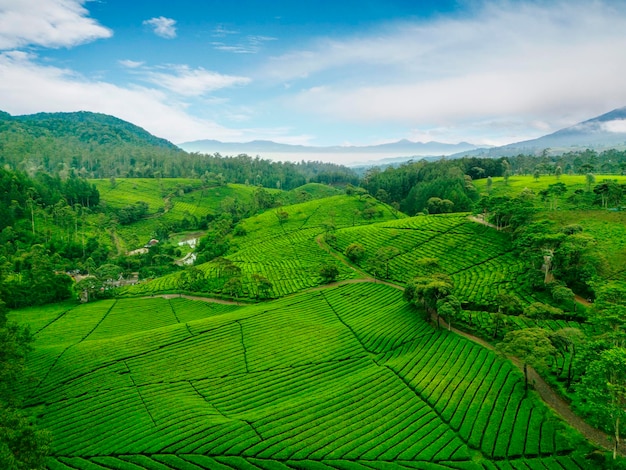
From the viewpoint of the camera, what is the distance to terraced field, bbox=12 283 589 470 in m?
28.6

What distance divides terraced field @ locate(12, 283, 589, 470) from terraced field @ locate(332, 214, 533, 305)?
13.7 m

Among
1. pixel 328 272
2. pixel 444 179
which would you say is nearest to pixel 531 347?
pixel 328 272

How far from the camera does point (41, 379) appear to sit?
41.8m

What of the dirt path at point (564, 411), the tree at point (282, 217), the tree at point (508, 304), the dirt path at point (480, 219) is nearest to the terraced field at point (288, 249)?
the tree at point (282, 217)

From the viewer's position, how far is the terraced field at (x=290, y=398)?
1127 inches

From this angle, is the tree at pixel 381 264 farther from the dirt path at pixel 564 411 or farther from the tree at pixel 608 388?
the tree at pixel 608 388

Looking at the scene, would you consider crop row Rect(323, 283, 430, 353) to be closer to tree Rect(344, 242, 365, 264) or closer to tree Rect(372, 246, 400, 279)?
tree Rect(372, 246, 400, 279)

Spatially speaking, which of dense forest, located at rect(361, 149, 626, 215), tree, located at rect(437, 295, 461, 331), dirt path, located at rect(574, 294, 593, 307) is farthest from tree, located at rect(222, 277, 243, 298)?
dense forest, located at rect(361, 149, 626, 215)

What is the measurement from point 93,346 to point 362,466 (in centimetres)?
3907

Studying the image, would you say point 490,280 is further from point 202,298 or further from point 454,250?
point 202,298

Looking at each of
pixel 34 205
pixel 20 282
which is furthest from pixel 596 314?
pixel 34 205

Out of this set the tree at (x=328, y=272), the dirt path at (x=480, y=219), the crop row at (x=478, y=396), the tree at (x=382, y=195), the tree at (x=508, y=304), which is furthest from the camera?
the tree at (x=382, y=195)

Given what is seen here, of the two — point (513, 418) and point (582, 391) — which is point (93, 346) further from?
point (582, 391)

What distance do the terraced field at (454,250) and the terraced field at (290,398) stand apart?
1366cm
